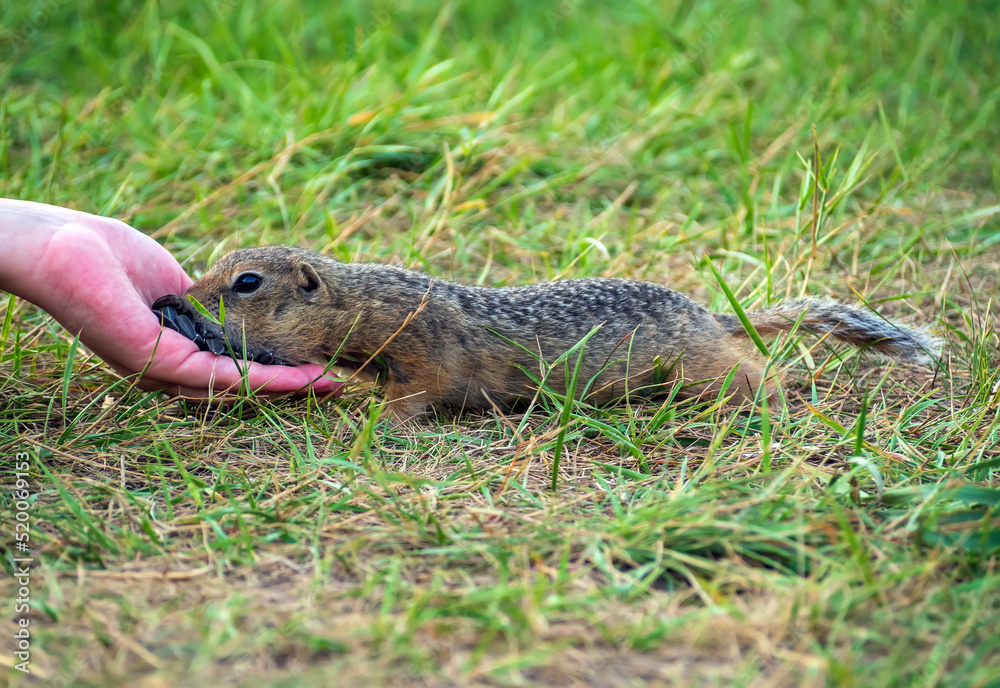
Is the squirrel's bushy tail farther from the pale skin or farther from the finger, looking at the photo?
the pale skin

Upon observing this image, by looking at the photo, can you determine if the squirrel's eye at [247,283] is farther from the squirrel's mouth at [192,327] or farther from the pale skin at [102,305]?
the pale skin at [102,305]

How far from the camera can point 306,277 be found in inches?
158

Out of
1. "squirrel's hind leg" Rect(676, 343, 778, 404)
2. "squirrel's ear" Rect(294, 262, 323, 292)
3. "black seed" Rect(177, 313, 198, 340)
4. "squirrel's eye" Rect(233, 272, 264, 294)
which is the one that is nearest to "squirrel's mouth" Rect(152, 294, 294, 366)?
"black seed" Rect(177, 313, 198, 340)

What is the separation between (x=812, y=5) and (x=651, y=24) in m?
1.98

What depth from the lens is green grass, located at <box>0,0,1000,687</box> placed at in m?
2.34

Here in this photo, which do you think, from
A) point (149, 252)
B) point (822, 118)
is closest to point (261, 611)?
point (149, 252)

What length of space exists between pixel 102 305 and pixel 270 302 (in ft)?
2.28

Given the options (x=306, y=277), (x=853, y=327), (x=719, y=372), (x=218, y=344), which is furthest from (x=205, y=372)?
(x=853, y=327)

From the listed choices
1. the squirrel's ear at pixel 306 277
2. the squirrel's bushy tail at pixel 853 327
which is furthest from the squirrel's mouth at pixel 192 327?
the squirrel's bushy tail at pixel 853 327

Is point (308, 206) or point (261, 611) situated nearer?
point (261, 611)

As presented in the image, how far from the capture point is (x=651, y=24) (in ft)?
26.4

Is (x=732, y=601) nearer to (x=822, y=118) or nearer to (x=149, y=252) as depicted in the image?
(x=149, y=252)

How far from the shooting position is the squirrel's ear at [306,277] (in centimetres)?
399

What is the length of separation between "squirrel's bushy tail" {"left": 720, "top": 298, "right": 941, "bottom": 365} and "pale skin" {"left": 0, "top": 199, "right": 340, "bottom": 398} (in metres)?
2.12
